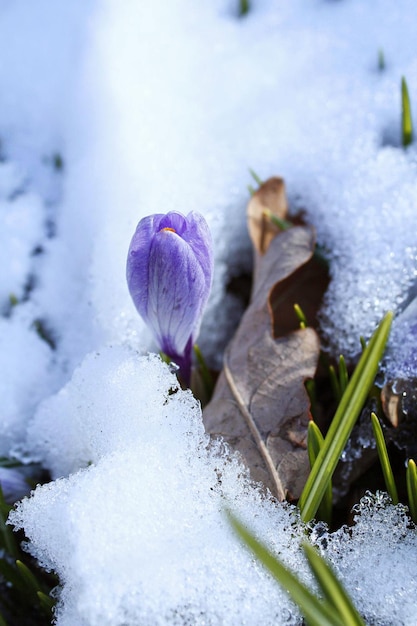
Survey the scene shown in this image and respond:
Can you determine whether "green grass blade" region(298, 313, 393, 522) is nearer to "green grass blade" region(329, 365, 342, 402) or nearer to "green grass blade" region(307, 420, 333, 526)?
"green grass blade" region(307, 420, 333, 526)

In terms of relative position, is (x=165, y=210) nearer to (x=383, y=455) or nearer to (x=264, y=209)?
(x=264, y=209)

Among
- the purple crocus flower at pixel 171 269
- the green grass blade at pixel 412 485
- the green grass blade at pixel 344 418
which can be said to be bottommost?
the green grass blade at pixel 412 485

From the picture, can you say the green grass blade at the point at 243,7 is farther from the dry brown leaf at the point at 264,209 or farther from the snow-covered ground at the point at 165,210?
the dry brown leaf at the point at 264,209

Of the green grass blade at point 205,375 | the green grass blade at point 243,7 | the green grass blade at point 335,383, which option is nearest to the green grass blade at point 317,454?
the green grass blade at point 335,383

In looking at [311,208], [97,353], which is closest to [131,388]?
[97,353]

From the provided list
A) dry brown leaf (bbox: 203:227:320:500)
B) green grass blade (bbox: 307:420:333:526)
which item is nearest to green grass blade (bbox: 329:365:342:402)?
dry brown leaf (bbox: 203:227:320:500)

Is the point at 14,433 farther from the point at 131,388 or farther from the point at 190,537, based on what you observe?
the point at 190,537

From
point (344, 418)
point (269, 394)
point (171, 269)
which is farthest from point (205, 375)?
point (344, 418)
